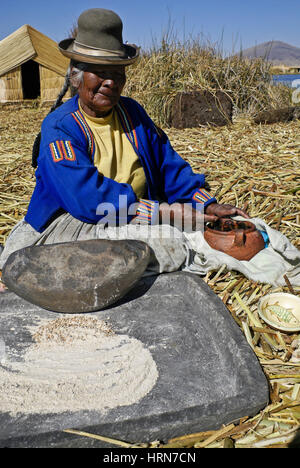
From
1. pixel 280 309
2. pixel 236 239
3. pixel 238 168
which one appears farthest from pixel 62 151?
pixel 238 168

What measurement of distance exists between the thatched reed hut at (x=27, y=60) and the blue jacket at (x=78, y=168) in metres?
5.70

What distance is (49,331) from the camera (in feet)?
6.67

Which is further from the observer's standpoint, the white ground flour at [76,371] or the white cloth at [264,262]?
the white cloth at [264,262]

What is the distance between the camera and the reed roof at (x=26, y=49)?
24.1 ft

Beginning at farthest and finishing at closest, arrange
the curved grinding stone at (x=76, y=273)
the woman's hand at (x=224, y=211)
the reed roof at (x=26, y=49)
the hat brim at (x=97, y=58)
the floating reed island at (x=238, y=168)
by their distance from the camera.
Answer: the reed roof at (x=26, y=49)
the woman's hand at (x=224, y=211)
the hat brim at (x=97, y=58)
the curved grinding stone at (x=76, y=273)
the floating reed island at (x=238, y=168)

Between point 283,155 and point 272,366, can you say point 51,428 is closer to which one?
point 272,366

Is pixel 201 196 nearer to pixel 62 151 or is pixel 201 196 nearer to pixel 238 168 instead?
pixel 62 151

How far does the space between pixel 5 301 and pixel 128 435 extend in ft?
3.45

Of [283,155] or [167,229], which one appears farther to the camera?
[283,155]

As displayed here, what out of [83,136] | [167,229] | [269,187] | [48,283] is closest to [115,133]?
[83,136]

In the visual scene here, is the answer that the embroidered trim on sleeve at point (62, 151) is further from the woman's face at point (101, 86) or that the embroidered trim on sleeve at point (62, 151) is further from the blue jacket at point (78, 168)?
the woman's face at point (101, 86)

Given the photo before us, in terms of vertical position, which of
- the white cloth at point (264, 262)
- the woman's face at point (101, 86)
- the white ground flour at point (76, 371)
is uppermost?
the woman's face at point (101, 86)

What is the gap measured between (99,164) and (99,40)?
0.66m

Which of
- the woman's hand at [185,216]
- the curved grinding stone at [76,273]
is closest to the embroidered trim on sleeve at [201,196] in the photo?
the woman's hand at [185,216]
